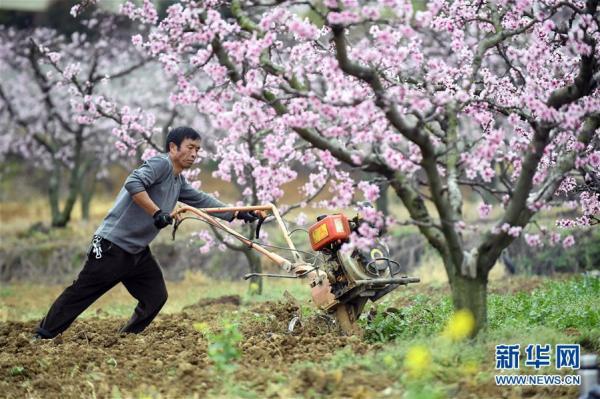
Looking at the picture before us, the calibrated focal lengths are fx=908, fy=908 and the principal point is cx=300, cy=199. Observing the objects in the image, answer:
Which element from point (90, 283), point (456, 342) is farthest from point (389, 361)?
point (90, 283)

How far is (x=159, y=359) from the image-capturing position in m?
6.73

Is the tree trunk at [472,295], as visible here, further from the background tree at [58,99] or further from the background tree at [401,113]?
the background tree at [58,99]

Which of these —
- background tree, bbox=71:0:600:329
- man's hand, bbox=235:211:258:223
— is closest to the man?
man's hand, bbox=235:211:258:223

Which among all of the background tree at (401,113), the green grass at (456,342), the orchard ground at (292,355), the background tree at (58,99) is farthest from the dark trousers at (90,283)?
the background tree at (58,99)

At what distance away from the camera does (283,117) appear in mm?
6203

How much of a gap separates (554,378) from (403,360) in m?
0.95

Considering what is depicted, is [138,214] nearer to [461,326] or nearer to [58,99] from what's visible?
[461,326]

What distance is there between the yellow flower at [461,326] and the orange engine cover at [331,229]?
1136mm

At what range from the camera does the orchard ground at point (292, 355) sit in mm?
5461

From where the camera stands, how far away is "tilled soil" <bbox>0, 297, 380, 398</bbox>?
18.7 feet

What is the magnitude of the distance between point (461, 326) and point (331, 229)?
151cm

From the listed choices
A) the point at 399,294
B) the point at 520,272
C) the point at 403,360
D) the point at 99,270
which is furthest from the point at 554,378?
the point at 520,272

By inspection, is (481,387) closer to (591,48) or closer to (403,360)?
(403,360)

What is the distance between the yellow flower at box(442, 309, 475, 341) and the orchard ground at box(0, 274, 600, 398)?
6 cm
